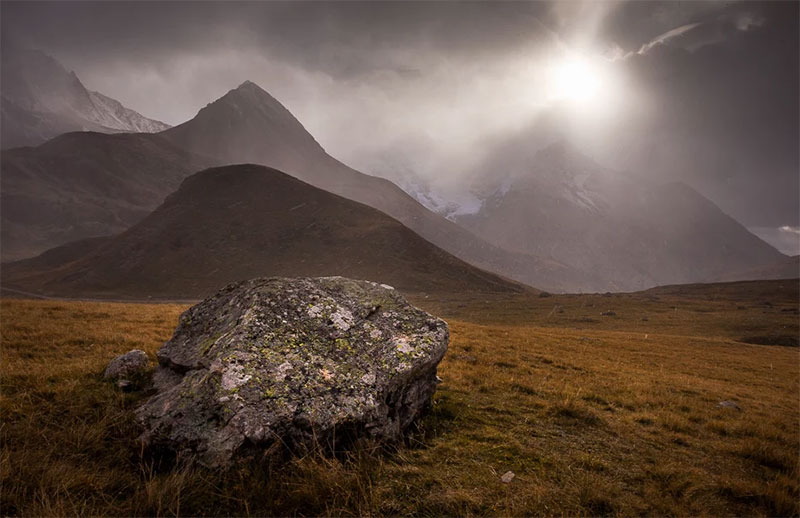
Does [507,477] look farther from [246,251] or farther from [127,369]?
[246,251]

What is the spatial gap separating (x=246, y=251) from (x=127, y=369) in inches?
5072

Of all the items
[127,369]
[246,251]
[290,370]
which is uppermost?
[246,251]

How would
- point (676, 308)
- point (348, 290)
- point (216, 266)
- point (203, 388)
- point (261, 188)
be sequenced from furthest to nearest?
1. point (261, 188)
2. point (216, 266)
3. point (676, 308)
4. point (348, 290)
5. point (203, 388)

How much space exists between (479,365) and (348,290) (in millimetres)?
7685

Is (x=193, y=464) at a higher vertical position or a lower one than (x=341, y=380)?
lower

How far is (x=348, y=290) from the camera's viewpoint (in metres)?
8.78

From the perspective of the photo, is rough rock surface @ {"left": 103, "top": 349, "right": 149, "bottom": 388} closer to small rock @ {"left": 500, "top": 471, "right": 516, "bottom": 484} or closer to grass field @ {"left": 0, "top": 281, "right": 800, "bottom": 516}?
grass field @ {"left": 0, "top": 281, "right": 800, "bottom": 516}

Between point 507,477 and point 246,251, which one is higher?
point 246,251

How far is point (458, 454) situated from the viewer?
6.17m

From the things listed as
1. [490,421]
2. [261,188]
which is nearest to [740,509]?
[490,421]

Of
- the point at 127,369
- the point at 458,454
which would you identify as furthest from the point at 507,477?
the point at 127,369

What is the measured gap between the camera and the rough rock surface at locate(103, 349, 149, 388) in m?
7.93

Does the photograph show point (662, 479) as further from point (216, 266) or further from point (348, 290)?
point (216, 266)

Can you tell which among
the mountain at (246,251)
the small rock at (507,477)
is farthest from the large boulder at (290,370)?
the mountain at (246,251)
